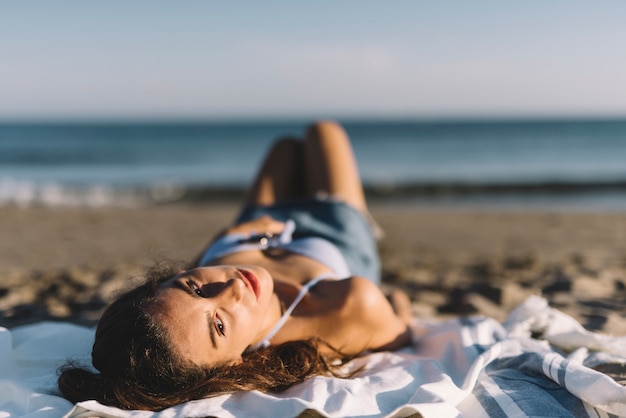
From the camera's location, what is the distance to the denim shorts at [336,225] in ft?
13.5

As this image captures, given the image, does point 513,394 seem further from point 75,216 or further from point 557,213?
point 75,216

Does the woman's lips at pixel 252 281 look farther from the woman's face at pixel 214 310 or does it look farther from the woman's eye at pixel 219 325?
the woman's eye at pixel 219 325

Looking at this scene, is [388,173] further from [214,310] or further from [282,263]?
[214,310]

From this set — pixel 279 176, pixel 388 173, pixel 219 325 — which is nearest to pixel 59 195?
pixel 388 173

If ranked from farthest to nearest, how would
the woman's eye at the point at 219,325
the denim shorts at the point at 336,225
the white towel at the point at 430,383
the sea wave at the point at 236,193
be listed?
the sea wave at the point at 236,193 → the denim shorts at the point at 336,225 → the woman's eye at the point at 219,325 → the white towel at the point at 430,383

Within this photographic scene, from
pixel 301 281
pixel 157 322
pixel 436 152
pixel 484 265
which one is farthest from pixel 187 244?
pixel 436 152

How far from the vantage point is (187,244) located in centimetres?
778

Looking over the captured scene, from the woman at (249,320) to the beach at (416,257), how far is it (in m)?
0.56

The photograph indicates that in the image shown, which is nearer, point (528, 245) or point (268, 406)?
point (268, 406)

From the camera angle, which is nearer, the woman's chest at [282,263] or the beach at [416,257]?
the woman's chest at [282,263]

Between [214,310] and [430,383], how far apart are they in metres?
0.91

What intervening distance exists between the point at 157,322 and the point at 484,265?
4.27m

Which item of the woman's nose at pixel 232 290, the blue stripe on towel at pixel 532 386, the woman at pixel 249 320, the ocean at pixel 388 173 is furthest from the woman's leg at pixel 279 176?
the ocean at pixel 388 173

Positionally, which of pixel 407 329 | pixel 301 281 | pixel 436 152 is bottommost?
pixel 436 152
